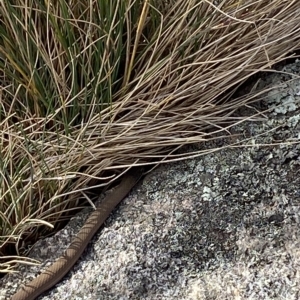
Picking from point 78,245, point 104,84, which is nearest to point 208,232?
point 78,245

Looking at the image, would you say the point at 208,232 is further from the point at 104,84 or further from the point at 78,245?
the point at 104,84

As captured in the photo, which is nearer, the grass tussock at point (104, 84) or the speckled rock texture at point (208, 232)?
the speckled rock texture at point (208, 232)

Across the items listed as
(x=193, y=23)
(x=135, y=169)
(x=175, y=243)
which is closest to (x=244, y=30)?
(x=193, y=23)

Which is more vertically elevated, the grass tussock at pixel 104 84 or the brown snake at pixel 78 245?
the grass tussock at pixel 104 84

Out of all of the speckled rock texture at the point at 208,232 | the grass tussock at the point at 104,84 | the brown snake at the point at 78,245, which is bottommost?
the speckled rock texture at the point at 208,232
